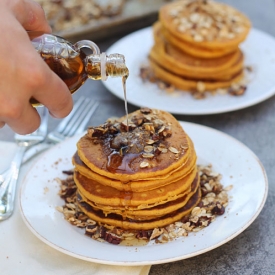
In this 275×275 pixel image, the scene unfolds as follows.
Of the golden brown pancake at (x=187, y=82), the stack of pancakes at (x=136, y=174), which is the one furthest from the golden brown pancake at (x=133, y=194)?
the golden brown pancake at (x=187, y=82)

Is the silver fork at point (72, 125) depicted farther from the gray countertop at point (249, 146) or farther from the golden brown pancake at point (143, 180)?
the golden brown pancake at point (143, 180)

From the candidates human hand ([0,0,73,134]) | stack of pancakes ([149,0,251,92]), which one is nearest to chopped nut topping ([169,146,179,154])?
human hand ([0,0,73,134])

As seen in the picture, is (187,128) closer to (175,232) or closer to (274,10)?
(175,232)

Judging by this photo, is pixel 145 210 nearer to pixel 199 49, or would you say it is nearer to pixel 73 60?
pixel 73 60

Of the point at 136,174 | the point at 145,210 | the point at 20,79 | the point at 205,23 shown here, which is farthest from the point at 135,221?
the point at 205,23

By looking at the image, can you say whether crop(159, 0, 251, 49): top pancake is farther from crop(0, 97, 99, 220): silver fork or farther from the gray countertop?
crop(0, 97, 99, 220): silver fork

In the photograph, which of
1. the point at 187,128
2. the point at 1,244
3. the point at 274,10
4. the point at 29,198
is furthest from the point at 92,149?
the point at 274,10

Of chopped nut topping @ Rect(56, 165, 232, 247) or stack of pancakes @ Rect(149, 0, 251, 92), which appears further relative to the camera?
stack of pancakes @ Rect(149, 0, 251, 92)
